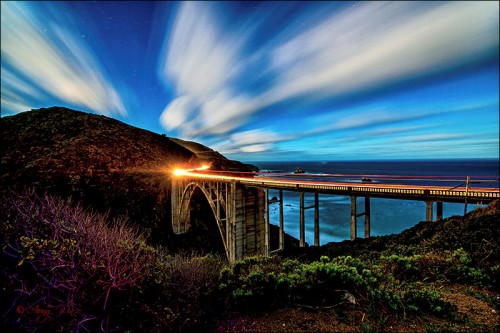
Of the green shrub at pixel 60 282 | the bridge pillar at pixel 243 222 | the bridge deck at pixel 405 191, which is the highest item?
the bridge deck at pixel 405 191

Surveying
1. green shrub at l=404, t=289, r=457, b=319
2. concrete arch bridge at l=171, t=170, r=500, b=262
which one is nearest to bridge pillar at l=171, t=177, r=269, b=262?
concrete arch bridge at l=171, t=170, r=500, b=262

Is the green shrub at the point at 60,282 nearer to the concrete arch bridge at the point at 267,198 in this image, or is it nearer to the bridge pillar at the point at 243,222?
the concrete arch bridge at the point at 267,198

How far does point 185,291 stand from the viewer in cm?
445

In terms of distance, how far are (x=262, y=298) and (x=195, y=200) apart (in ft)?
98.5

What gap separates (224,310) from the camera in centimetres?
393

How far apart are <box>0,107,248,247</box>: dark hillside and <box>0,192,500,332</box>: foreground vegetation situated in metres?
17.8

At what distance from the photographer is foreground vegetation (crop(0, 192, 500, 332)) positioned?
3232 mm

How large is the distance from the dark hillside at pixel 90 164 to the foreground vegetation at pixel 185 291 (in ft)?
58.2

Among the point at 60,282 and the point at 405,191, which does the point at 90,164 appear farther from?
the point at 405,191

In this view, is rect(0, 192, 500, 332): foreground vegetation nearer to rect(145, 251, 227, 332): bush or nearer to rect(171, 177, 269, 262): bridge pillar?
rect(145, 251, 227, 332): bush

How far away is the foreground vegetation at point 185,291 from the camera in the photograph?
10.6 ft

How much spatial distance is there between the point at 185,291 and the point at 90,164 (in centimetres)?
3104

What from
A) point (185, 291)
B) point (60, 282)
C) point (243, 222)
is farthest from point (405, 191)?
point (60, 282)

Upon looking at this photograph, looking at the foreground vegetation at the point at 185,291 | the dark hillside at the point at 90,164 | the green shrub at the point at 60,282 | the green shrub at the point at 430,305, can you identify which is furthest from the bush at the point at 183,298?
the dark hillside at the point at 90,164
